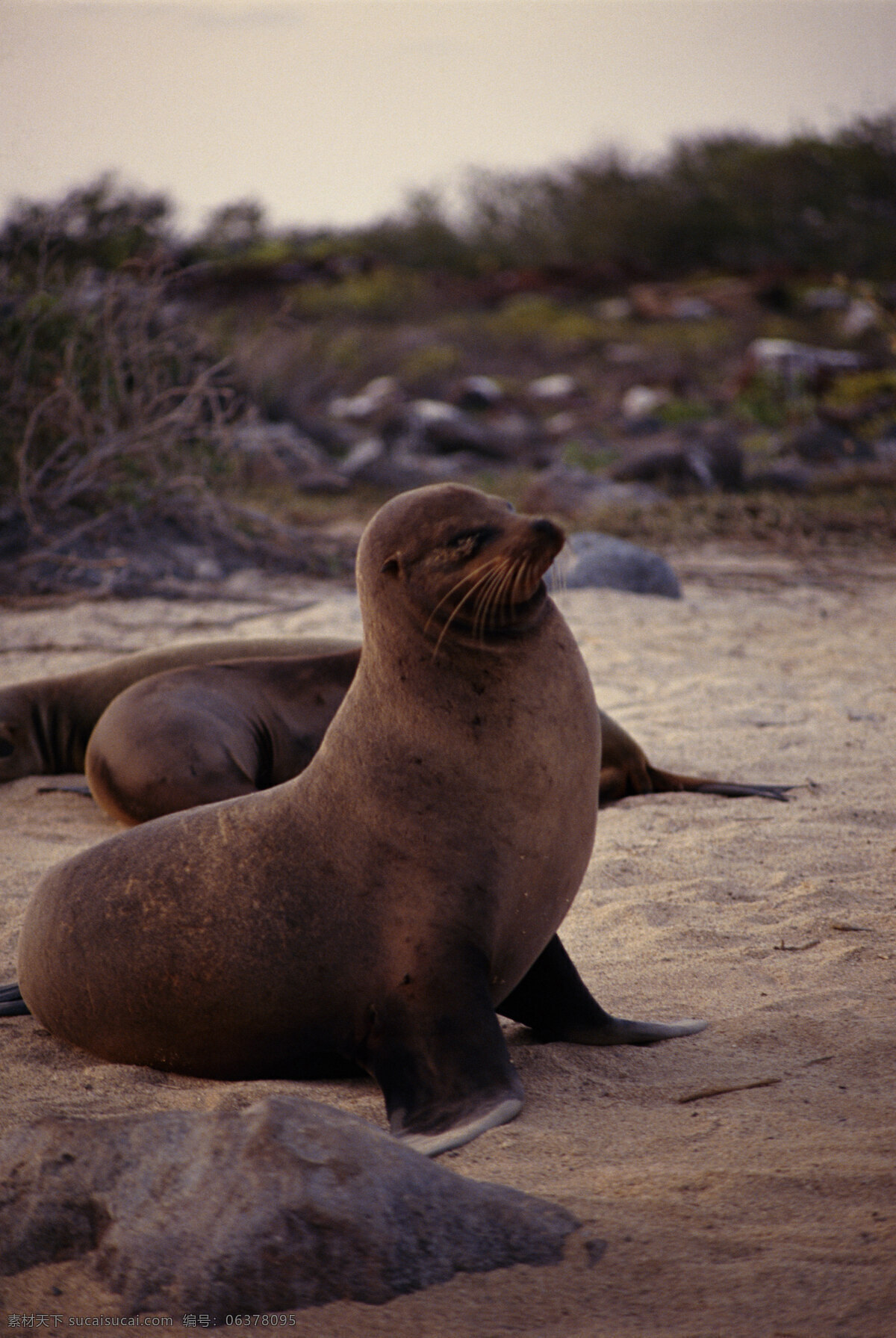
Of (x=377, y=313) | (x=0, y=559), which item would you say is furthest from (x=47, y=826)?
(x=377, y=313)

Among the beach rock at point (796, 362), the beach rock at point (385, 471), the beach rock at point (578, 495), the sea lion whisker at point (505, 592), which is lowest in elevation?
the beach rock at point (578, 495)

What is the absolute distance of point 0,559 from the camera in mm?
9234

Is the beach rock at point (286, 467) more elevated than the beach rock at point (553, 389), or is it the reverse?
the beach rock at point (553, 389)

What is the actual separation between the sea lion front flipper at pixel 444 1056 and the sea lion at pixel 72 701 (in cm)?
324

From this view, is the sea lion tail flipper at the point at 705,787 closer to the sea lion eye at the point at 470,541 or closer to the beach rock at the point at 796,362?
the sea lion eye at the point at 470,541

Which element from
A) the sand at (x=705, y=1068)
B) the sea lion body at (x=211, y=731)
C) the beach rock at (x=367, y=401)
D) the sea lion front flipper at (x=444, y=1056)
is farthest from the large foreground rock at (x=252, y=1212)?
the beach rock at (x=367, y=401)

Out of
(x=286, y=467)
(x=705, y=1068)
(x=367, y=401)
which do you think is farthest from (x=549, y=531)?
(x=367, y=401)

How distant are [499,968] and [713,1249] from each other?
2.97 ft

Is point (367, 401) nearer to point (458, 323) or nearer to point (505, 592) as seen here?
point (458, 323)

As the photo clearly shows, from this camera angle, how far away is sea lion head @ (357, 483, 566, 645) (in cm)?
268

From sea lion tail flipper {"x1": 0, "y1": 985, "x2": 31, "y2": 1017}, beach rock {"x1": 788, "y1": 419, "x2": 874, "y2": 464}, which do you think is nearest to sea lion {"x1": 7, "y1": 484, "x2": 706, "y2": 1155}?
sea lion tail flipper {"x1": 0, "y1": 985, "x2": 31, "y2": 1017}

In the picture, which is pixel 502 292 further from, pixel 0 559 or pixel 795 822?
pixel 795 822

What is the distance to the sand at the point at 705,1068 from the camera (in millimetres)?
1870

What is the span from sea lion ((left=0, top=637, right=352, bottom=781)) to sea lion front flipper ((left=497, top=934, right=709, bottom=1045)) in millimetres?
2939
